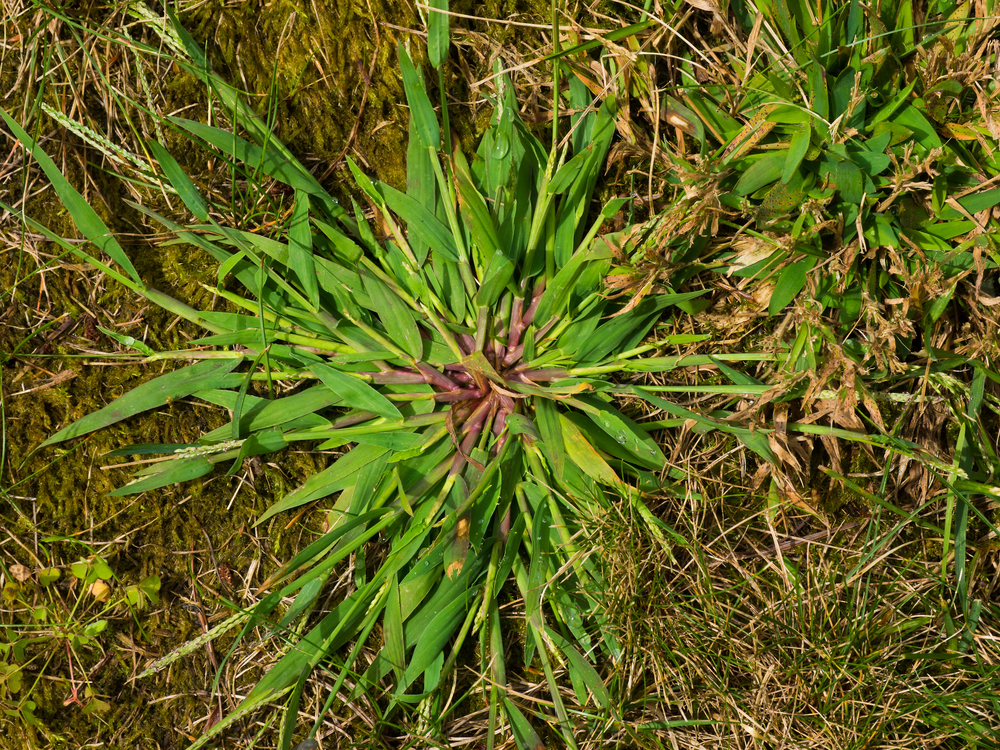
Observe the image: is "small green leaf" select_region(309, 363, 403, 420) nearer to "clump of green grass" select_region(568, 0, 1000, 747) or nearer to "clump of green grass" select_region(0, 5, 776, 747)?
"clump of green grass" select_region(0, 5, 776, 747)

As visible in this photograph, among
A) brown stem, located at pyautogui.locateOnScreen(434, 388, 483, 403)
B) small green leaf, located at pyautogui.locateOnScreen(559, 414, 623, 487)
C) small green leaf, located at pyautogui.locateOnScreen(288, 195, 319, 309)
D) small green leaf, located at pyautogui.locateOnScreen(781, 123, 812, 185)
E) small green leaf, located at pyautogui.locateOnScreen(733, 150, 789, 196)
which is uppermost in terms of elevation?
small green leaf, located at pyautogui.locateOnScreen(288, 195, 319, 309)

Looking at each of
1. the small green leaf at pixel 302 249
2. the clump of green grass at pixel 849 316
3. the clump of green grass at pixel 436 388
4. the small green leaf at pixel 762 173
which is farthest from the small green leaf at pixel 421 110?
the small green leaf at pixel 762 173

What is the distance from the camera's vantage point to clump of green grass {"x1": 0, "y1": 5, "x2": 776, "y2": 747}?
155 cm

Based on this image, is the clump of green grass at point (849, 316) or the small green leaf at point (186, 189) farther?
the small green leaf at point (186, 189)

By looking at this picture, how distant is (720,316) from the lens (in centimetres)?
165

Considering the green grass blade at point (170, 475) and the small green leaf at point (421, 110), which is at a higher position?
the small green leaf at point (421, 110)

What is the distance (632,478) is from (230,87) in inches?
55.6

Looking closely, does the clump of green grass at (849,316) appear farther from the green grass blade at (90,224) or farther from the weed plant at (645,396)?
the green grass blade at (90,224)

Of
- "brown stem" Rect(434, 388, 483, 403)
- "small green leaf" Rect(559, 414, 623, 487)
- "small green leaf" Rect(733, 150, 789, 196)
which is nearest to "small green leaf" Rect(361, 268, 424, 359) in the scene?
"brown stem" Rect(434, 388, 483, 403)

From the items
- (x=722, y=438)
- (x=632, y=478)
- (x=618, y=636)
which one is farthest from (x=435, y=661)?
(x=722, y=438)

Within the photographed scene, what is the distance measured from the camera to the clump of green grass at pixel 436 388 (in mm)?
1549

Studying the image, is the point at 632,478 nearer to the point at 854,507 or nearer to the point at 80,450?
the point at 854,507

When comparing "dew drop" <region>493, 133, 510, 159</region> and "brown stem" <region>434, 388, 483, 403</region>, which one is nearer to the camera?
"dew drop" <region>493, 133, 510, 159</region>

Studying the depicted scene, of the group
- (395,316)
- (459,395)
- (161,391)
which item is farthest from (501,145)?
(161,391)
